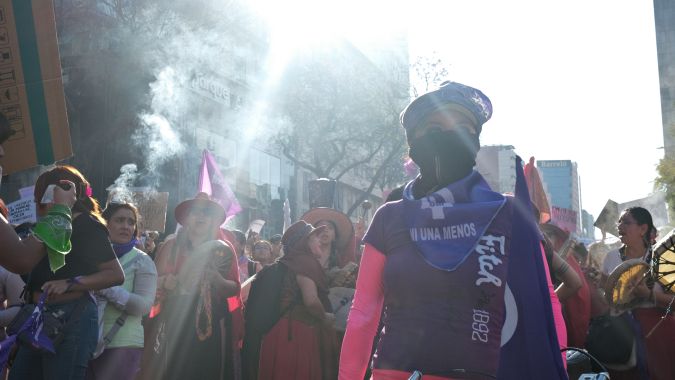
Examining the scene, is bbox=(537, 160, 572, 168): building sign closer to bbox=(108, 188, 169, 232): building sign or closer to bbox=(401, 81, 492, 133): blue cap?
bbox=(108, 188, 169, 232): building sign

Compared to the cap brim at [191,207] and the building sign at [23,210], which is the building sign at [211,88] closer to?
the building sign at [23,210]

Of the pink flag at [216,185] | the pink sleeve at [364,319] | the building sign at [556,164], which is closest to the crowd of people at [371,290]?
the pink sleeve at [364,319]

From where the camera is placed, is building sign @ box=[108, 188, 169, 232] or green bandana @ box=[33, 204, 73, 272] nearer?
green bandana @ box=[33, 204, 73, 272]

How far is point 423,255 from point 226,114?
3952 centimetres

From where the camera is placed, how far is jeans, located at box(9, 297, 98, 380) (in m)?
4.61

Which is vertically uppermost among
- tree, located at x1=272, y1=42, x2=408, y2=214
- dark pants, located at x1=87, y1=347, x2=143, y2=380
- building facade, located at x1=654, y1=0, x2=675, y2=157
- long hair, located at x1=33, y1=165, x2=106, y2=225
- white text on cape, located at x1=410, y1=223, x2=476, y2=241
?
building facade, located at x1=654, y1=0, x2=675, y2=157

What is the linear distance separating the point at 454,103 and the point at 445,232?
480mm

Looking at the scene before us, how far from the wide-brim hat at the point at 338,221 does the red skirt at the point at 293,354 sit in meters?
1.30

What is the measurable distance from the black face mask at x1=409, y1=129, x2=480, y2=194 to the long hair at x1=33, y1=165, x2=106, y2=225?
252 cm

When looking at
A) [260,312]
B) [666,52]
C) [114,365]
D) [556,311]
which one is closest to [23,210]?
[260,312]

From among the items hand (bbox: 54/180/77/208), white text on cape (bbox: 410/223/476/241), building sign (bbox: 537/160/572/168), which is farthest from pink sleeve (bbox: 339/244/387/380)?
building sign (bbox: 537/160/572/168)

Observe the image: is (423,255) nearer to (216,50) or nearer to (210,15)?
(210,15)

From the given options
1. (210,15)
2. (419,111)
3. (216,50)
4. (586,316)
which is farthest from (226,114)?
(419,111)

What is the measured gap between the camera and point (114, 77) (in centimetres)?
3022
